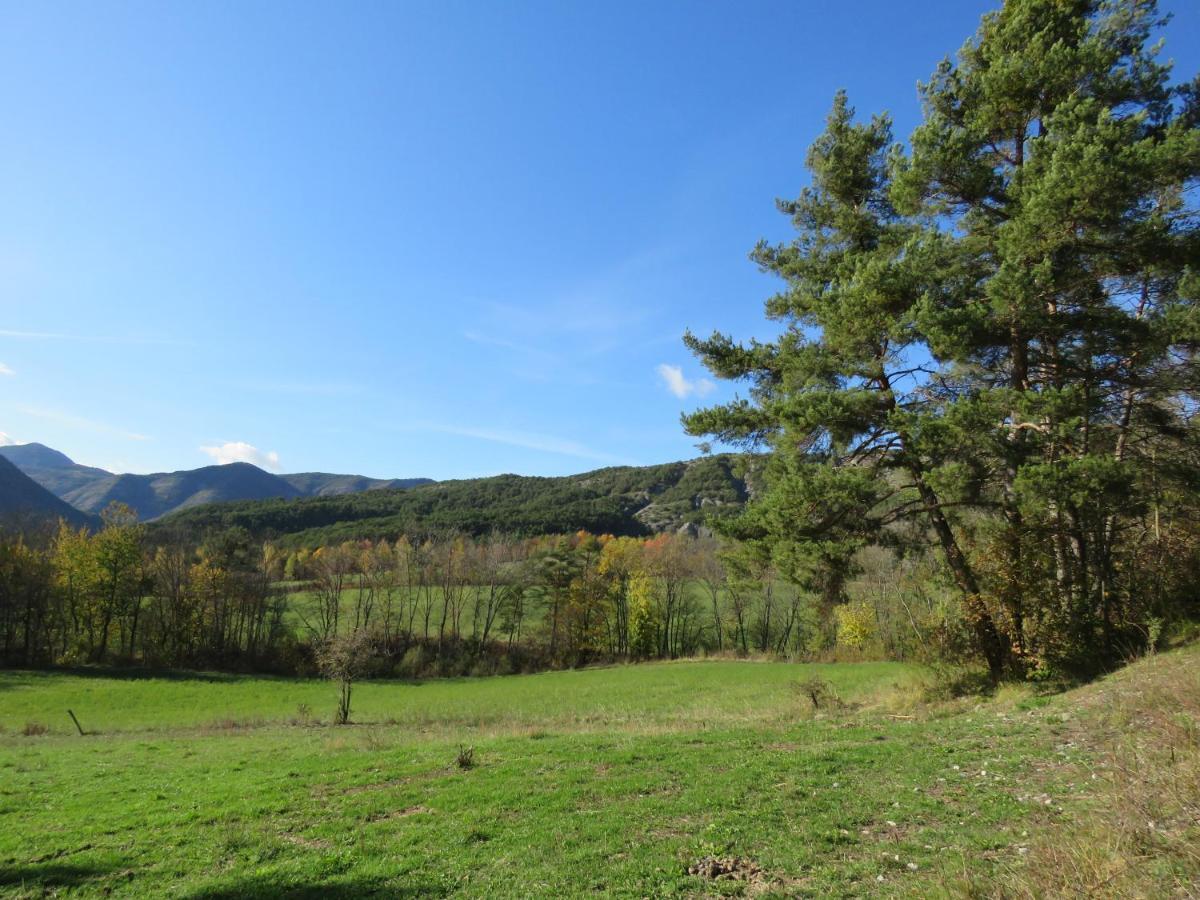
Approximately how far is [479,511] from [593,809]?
14554 centimetres

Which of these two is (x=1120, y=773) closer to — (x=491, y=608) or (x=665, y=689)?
(x=665, y=689)

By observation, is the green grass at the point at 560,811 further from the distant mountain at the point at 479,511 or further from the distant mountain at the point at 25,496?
the distant mountain at the point at 25,496

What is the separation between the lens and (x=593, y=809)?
817cm

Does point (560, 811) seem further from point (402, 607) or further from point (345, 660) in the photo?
point (402, 607)

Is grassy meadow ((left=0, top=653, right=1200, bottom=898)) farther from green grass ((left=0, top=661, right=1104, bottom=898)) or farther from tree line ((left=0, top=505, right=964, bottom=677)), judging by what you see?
tree line ((left=0, top=505, right=964, bottom=677))

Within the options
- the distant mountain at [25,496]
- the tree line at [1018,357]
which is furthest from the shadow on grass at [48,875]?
the distant mountain at [25,496]

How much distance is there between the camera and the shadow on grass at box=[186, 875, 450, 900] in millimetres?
5947

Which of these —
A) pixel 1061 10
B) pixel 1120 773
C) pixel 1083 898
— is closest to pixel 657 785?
pixel 1120 773

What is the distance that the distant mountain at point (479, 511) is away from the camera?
12588cm

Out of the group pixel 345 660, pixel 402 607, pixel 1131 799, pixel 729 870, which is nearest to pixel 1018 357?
pixel 1131 799

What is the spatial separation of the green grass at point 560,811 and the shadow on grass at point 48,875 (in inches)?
1.3

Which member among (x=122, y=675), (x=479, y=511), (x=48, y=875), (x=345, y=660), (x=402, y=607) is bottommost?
(x=122, y=675)

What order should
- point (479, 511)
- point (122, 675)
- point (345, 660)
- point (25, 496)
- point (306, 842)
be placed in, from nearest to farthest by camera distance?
point (306, 842) < point (345, 660) < point (122, 675) < point (479, 511) < point (25, 496)

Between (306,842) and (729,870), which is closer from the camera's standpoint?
(729,870)
